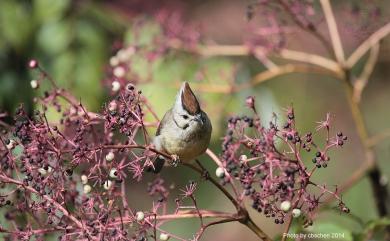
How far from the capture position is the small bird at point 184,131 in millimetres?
2943

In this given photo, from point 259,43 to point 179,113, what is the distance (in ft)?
2.04

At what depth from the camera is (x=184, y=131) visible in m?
3.05

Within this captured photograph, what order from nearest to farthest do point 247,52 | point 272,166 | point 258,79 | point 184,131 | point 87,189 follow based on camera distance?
point 272,166, point 87,189, point 184,131, point 258,79, point 247,52

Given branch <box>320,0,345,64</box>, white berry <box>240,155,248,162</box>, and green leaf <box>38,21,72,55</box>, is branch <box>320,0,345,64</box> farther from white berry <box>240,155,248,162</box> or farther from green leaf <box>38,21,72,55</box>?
green leaf <box>38,21,72,55</box>

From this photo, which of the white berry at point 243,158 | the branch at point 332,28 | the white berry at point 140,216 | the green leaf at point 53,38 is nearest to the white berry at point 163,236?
the white berry at point 140,216

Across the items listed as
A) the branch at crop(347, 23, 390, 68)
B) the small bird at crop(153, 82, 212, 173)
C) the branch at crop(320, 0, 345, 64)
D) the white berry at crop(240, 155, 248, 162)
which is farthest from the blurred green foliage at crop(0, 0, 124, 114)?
the white berry at crop(240, 155, 248, 162)

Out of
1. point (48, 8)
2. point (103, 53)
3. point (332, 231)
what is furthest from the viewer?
point (103, 53)

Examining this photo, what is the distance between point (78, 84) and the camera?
3730 mm

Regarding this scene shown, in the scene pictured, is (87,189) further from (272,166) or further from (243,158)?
(272,166)

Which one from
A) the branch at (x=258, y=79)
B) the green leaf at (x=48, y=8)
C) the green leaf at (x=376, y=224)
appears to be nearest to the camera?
the green leaf at (x=376, y=224)

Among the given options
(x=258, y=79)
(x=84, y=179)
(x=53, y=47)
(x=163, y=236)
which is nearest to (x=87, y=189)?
(x=84, y=179)

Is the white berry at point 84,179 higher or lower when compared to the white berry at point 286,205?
lower

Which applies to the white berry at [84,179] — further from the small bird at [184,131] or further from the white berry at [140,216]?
the small bird at [184,131]

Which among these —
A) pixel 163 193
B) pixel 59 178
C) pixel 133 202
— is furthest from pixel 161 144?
pixel 133 202
